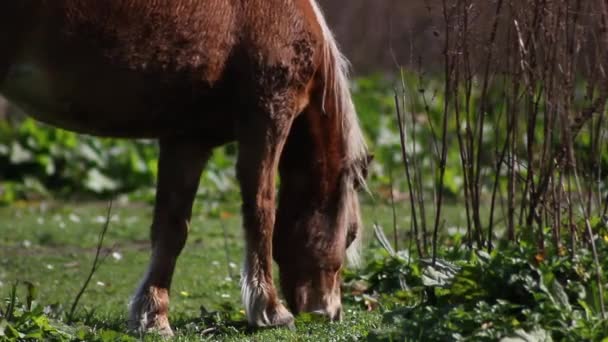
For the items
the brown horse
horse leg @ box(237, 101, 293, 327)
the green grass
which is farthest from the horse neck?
the green grass

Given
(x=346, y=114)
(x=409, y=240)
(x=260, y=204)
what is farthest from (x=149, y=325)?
(x=409, y=240)

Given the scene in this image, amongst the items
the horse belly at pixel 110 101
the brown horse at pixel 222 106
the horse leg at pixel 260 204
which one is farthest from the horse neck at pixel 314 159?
the horse belly at pixel 110 101

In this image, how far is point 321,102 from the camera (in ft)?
21.0

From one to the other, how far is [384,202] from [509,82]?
5152mm

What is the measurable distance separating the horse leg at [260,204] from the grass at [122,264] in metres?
0.16

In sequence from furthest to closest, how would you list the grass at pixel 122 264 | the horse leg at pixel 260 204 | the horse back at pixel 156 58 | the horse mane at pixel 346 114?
1. the horse mane at pixel 346 114
2. the grass at pixel 122 264
3. the horse leg at pixel 260 204
4. the horse back at pixel 156 58

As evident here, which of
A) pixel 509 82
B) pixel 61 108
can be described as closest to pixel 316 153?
pixel 509 82

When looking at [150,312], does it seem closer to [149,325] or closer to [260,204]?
[149,325]

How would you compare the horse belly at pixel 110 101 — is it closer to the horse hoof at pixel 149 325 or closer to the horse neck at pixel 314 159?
the horse neck at pixel 314 159

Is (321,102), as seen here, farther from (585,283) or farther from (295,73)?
(585,283)

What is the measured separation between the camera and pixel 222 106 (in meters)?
6.06

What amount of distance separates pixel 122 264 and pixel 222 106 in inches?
125

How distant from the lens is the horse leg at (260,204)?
19.9ft

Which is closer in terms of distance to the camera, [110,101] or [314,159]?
[110,101]
